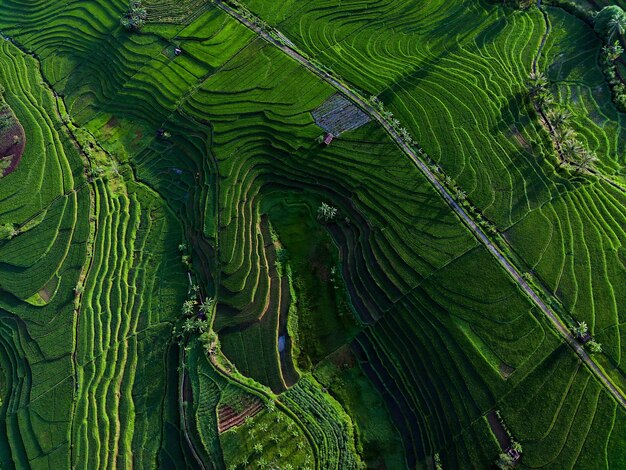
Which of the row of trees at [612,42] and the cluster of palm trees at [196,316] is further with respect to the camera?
the row of trees at [612,42]

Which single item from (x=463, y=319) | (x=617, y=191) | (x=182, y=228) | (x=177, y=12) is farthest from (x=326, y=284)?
(x=177, y=12)

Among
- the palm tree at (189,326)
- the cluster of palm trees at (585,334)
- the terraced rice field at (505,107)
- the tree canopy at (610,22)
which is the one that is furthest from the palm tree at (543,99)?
the palm tree at (189,326)

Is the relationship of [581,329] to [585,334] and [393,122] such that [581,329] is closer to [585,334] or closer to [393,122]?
[585,334]

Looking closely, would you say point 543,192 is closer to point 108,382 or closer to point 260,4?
point 260,4

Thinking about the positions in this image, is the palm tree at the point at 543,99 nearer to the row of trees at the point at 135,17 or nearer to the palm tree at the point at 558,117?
the palm tree at the point at 558,117

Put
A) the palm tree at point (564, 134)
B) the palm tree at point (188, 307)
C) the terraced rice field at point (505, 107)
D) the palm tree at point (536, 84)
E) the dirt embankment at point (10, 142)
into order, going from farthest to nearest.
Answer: the dirt embankment at point (10, 142) → the palm tree at point (536, 84) → the palm tree at point (564, 134) → the palm tree at point (188, 307) → the terraced rice field at point (505, 107)

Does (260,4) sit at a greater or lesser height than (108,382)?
greater

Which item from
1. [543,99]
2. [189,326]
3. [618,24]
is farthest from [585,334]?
[189,326]
